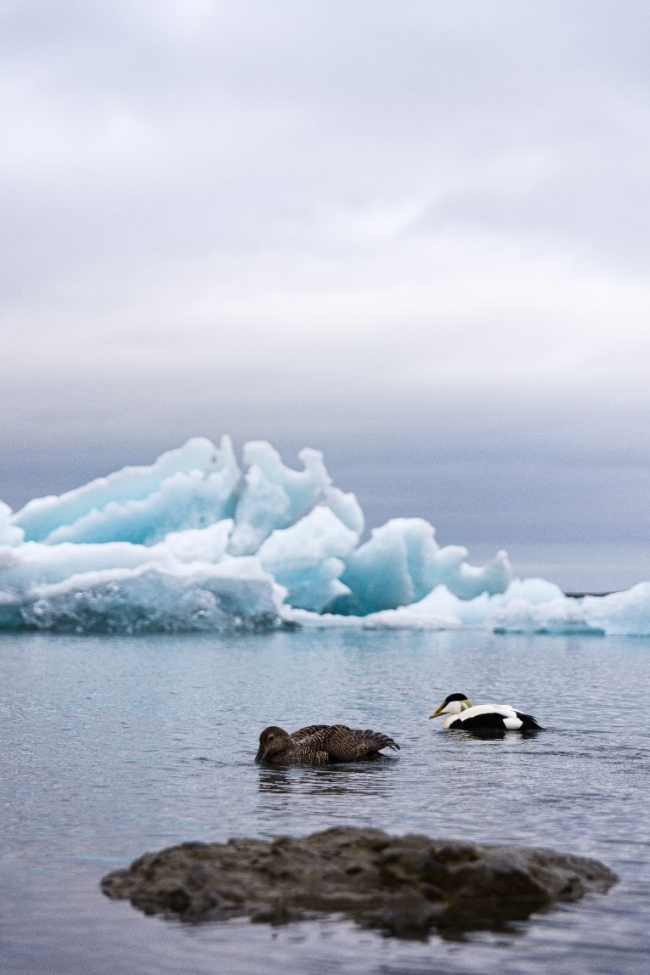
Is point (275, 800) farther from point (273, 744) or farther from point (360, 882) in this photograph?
point (360, 882)

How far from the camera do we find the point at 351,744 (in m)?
12.1

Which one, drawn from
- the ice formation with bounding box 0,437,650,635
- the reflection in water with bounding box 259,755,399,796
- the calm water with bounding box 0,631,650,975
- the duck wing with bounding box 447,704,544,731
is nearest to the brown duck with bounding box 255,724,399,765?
the reflection in water with bounding box 259,755,399,796

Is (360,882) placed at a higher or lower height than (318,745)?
lower

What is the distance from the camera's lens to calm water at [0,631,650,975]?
544 centimetres

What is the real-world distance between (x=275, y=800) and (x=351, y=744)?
2.58m

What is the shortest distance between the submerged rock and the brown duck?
515 centimetres

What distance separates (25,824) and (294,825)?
1884 millimetres

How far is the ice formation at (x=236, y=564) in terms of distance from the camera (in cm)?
3975

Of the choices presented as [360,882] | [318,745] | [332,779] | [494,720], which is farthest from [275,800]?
[494,720]

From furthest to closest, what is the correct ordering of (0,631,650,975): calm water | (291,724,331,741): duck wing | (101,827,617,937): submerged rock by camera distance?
1. (291,724,331,741): duck wing
2. (101,827,617,937): submerged rock
3. (0,631,650,975): calm water

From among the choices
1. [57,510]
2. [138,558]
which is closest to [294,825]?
[138,558]

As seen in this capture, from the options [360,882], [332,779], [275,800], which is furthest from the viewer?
[332,779]

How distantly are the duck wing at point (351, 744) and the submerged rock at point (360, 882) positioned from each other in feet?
17.3

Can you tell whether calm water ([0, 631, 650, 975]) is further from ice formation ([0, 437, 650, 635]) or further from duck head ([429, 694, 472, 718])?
ice formation ([0, 437, 650, 635])
